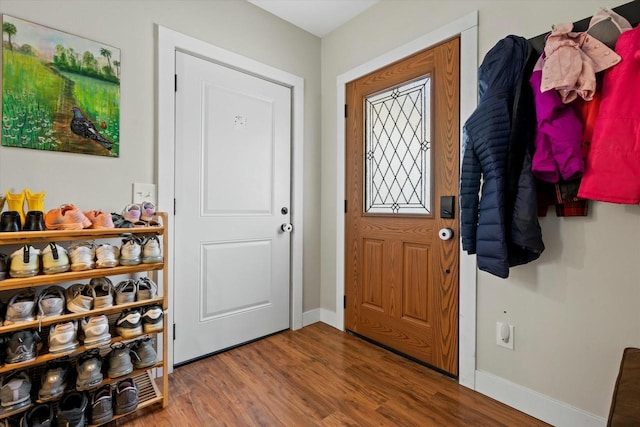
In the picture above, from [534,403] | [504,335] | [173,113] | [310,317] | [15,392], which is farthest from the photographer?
[310,317]

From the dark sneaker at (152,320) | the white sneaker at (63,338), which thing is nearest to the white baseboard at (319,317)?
the dark sneaker at (152,320)

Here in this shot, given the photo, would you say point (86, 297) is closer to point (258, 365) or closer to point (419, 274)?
point (258, 365)

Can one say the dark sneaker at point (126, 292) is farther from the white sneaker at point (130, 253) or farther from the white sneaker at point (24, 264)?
the white sneaker at point (24, 264)

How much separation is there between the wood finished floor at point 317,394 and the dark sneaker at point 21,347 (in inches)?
20.5

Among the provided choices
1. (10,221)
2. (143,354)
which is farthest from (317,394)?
(10,221)

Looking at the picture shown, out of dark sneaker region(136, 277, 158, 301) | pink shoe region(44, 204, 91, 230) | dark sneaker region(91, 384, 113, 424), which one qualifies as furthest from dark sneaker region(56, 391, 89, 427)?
pink shoe region(44, 204, 91, 230)

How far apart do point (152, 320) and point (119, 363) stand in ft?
0.69

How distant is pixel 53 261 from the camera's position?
4.08ft

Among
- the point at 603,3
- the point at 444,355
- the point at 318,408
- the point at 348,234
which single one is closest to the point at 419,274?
the point at 444,355

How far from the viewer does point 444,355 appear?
182 centimetres

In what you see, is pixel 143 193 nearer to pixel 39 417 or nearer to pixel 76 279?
pixel 76 279

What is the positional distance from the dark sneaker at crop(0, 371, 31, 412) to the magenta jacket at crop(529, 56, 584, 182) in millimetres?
2217

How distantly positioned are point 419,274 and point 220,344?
142 centimetres

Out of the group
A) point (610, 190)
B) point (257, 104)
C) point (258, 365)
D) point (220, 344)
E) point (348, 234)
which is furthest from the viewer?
point (348, 234)
